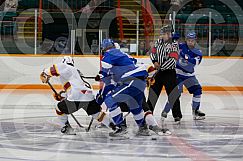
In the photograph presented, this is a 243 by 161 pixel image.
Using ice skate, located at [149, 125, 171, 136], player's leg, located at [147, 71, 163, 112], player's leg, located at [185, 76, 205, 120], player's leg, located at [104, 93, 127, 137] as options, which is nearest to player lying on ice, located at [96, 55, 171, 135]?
ice skate, located at [149, 125, 171, 136]

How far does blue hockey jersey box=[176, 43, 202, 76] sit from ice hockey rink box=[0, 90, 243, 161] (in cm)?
70

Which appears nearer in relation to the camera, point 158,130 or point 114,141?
point 114,141

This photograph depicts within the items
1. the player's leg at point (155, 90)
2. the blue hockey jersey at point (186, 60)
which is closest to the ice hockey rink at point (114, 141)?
the player's leg at point (155, 90)

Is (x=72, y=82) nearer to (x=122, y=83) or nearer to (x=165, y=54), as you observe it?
(x=122, y=83)

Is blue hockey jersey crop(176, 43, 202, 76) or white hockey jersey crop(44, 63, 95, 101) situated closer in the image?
white hockey jersey crop(44, 63, 95, 101)

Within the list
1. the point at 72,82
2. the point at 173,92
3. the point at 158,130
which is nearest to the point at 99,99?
the point at 72,82

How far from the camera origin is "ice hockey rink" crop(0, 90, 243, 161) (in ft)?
17.3

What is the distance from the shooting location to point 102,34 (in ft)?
45.1

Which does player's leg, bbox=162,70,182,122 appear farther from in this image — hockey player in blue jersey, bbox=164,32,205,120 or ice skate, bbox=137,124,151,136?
ice skate, bbox=137,124,151,136

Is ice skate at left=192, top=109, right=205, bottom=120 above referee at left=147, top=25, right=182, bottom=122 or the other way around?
the other way around

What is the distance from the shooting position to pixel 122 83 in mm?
6566

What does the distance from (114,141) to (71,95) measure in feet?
2.60

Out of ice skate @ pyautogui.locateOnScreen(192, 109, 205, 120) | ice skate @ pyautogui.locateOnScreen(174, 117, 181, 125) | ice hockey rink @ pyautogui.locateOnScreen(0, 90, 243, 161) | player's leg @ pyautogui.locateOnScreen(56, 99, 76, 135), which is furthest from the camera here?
ice skate @ pyautogui.locateOnScreen(192, 109, 205, 120)

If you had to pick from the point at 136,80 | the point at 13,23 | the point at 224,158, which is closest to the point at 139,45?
the point at 13,23
